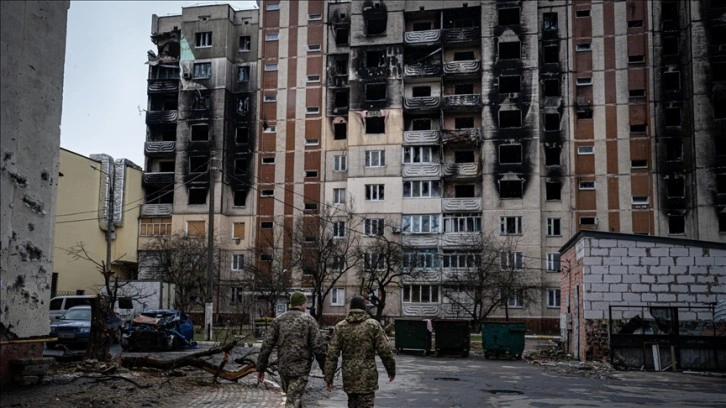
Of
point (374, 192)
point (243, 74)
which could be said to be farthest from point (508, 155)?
point (243, 74)

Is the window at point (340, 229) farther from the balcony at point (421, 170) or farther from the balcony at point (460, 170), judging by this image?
the balcony at point (460, 170)

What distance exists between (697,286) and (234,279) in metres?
42.2

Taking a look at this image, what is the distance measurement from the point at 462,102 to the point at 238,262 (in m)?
24.0

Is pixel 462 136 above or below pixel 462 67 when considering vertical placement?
→ below

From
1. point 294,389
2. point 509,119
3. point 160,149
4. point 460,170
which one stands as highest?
point 509,119

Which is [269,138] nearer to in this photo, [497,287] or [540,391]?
[497,287]

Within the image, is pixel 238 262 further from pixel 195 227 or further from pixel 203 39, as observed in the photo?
pixel 203 39

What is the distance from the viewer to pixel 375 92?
190 ft

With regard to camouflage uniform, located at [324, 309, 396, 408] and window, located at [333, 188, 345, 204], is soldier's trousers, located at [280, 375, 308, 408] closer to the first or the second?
camouflage uniform, located at [324, 309, 396, 408]

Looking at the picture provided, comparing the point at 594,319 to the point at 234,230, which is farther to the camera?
the point at 234,230

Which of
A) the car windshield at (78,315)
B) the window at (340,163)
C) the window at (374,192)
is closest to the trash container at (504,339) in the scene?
the car windshield at (78,315)

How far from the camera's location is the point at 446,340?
1045 inches

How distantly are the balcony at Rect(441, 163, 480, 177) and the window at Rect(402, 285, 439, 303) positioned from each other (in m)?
9.47

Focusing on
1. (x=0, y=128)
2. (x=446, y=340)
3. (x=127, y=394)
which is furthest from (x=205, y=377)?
(x=446, y=340)
